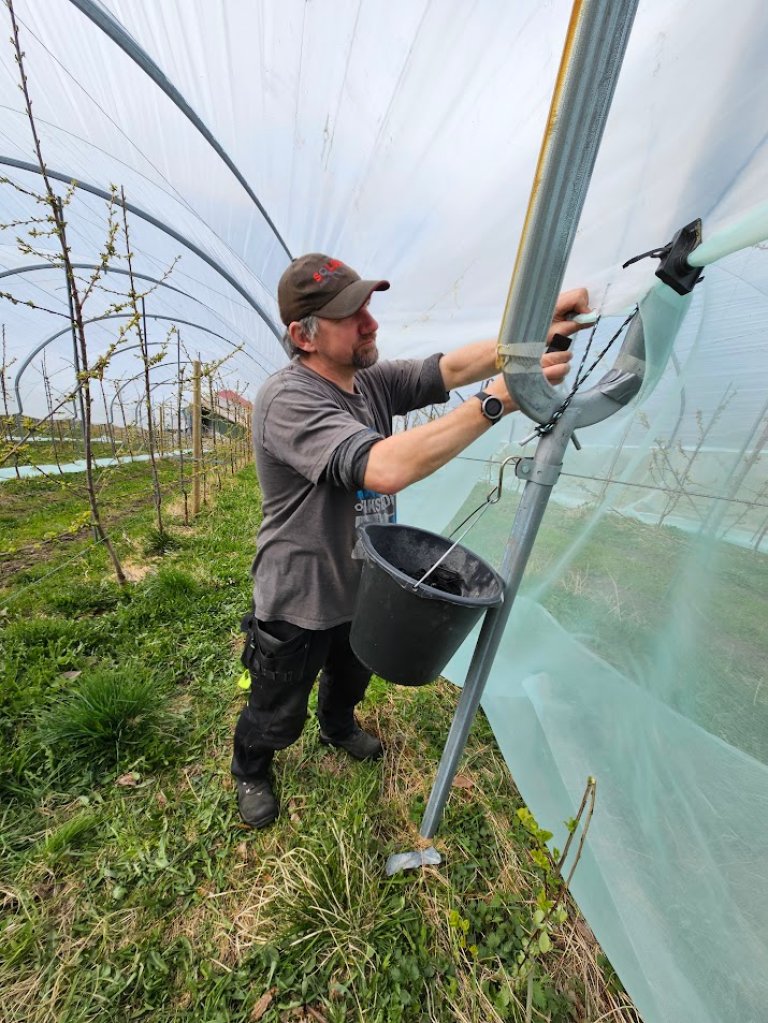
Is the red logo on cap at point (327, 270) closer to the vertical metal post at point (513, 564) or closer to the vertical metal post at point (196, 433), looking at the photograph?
the vertical metal post at point (513, 564)

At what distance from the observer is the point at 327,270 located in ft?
4.19

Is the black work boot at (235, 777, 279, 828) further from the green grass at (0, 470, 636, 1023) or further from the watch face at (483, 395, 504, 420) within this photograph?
the watch face at (483, 395, 504, 420)

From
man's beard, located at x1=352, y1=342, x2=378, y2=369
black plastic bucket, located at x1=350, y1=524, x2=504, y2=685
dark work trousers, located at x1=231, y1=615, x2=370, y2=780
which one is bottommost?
dark work trousers, located at x1=231, y1=615, x2=370, y2=780

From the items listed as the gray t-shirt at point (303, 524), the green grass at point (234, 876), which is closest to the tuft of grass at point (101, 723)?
the green grass at point (234, 876)

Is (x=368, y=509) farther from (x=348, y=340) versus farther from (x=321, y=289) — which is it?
(x=321, y=289)

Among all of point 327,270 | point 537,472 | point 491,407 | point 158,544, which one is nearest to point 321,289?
point 327,270

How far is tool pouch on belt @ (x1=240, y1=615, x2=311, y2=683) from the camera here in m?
1.40

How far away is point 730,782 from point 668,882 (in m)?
0.32

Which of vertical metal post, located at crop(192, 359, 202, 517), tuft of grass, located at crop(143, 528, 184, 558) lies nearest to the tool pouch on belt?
tuft of grass, located at crop(143, 528, 184, 558)

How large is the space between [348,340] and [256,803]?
1750 mm

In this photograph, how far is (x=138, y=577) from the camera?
3389 millimetres

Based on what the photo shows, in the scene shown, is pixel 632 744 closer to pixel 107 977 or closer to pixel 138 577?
pixel 107 977

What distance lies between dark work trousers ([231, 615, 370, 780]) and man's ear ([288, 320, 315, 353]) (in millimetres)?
927

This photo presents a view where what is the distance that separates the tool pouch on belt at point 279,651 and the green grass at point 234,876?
2.01ft
